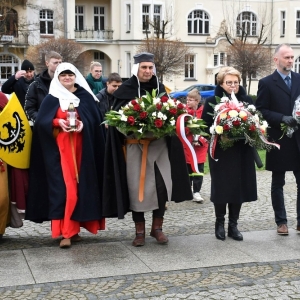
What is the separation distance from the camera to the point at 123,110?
6.64m

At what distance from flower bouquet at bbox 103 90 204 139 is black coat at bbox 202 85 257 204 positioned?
608 millimetres

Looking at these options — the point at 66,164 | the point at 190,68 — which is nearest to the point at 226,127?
the point at 66,164

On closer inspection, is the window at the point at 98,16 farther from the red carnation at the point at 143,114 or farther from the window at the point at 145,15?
the red carnation at the point at 143,114

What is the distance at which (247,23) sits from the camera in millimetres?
49875

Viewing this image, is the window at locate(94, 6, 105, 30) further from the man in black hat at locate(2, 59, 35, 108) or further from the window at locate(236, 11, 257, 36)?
the man in black hat at locate(2, 59, 35, 108)

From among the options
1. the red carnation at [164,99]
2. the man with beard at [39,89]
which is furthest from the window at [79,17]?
the red carnation at [164,99]

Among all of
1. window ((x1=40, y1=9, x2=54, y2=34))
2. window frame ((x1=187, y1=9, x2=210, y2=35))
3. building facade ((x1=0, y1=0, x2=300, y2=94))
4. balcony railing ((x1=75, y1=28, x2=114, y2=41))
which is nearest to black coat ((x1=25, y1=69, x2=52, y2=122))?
building facade ((x1=0, y1=0, x2=300, y2=94))

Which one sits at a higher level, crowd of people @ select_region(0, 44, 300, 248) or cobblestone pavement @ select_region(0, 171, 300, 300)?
crowd of people @ select_region(0, 44, 300, 248)

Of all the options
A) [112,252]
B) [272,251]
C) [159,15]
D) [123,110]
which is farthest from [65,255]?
[159,15]

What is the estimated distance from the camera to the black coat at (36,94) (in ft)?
26.5

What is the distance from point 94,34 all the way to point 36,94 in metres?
40.3

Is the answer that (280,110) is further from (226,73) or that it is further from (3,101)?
(3,101)

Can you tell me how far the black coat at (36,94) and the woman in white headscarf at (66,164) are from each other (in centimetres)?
111

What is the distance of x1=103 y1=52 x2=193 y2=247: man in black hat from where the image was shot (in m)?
6.88
